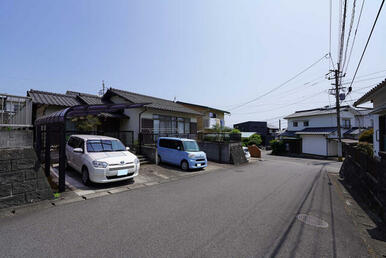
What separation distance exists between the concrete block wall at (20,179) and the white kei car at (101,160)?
129 centimetres

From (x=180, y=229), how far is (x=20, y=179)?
4.15 metres

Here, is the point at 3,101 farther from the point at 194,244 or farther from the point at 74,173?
the point at 194,244

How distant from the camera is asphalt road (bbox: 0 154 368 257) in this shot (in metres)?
2.75

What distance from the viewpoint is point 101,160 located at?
578cm

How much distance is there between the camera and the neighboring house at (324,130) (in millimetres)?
23516

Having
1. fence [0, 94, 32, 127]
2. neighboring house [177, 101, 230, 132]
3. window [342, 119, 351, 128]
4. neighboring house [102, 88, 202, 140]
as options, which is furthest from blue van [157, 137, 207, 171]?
window [342, 119, 351, 128]

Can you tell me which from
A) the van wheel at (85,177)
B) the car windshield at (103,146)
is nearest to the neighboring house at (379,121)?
the car windshield at (103,146)

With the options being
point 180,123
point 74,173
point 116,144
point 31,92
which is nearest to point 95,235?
point 116,144

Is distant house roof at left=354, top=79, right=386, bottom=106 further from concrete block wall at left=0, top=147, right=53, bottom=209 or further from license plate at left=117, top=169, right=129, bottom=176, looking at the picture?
concrete block wall at left=0, top=147, right=53, bottom=209

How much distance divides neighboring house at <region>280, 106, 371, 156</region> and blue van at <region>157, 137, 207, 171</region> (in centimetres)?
2179

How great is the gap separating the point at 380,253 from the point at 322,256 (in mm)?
1167

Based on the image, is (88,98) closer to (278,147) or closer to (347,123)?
(278,147)

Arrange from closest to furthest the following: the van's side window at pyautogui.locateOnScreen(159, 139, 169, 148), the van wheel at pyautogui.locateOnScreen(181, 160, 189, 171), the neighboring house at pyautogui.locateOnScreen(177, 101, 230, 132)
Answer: the van wheel at pyautogui.locateOnScreen(181, 160, 189, 171) < the van's side window at pyautogui.locateOnScreen(159, 139, 169, 148) < the neighboring house at pyautogui.locateOnScreen(177, 101, 230, 132)

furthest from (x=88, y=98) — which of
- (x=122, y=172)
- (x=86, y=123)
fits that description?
(x=122, y=172)
